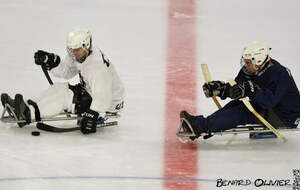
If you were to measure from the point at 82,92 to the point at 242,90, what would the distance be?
130 centimetres

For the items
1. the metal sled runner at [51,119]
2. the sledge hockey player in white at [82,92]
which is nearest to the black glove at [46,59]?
the sledge hockey player in white at [82,92]

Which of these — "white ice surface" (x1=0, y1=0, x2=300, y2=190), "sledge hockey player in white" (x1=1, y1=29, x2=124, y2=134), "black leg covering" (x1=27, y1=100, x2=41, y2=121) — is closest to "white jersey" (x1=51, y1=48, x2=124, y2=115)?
"sledge hockey player in white" (x1=1, y1=29, x2=124, y2=134)

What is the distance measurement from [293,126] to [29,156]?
1.97m

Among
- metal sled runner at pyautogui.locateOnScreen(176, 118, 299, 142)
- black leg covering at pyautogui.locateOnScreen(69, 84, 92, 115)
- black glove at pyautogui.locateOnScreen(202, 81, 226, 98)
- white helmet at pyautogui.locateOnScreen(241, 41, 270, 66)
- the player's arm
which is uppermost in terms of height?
white helmet at pyautogui.locateOnScreen(241, 41, 270, 66)

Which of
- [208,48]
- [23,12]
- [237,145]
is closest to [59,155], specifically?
[237,145]

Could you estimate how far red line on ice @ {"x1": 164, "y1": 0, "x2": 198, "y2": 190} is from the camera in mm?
5125

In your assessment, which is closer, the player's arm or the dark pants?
the dark pants

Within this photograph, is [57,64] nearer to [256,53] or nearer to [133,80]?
[133,80]

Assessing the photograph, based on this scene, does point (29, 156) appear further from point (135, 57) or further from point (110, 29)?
point (110, 29)

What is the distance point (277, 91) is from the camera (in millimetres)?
5441

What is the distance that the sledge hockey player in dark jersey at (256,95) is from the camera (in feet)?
17.7

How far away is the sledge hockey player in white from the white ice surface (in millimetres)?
183

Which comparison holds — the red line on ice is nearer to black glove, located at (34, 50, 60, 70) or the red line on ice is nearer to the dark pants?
the dark pants

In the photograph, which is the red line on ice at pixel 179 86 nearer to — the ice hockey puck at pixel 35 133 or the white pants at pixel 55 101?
the white pants at pixel 55 101
